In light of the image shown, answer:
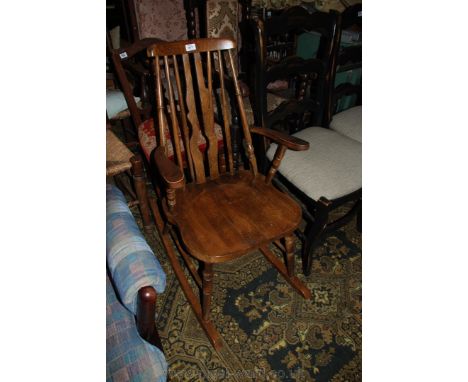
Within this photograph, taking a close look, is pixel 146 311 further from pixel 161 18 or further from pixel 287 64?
pixel 161 18

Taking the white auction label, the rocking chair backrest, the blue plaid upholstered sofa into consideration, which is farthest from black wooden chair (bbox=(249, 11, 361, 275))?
the blue plaid upholstered sofa

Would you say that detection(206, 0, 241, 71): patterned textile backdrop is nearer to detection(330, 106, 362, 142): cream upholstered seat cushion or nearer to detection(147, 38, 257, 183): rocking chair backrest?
detection(330, 106, 362, 142): cream upholstered seat cushion

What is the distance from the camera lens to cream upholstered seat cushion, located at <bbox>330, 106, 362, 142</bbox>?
6.97 ft

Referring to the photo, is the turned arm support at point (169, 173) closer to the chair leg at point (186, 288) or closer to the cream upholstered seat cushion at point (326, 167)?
the chair leg at point (186, 288)

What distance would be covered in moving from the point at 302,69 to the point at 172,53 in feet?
2.90

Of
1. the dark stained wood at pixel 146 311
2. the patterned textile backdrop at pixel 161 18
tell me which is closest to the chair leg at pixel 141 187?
the dark stained wood at pixel 146 311

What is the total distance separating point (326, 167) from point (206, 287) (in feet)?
3.18

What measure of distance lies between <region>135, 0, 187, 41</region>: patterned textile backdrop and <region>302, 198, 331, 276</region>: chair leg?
2872mm

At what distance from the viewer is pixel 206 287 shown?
1.48 m

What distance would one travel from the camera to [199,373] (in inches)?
59.1

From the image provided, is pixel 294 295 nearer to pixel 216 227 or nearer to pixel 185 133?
pixel 216 227

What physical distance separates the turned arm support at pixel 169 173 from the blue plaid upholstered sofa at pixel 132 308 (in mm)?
237

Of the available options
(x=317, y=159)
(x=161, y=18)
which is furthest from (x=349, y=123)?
(x=161, y=18)

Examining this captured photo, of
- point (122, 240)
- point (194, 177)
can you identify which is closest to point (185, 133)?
point (194, 177)
